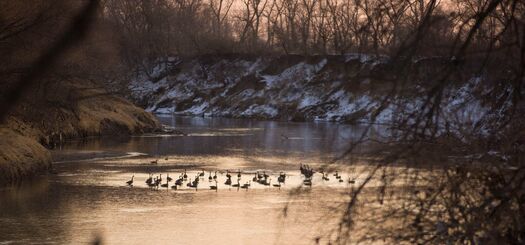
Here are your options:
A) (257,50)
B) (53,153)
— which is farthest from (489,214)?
(257,50)

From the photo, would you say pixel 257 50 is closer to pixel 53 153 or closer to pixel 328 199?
pixel 53 153

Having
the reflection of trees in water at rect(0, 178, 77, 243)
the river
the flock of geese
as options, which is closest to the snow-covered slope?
the river

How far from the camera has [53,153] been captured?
2845 centimetres

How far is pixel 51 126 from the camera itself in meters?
33.0

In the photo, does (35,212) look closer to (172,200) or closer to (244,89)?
(172,200)

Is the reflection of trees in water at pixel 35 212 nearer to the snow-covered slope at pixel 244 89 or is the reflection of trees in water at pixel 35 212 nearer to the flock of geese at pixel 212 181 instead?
the flock of geese at pixel 212 181

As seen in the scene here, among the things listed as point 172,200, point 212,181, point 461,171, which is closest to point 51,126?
point 212,181

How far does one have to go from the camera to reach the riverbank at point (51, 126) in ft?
72.7

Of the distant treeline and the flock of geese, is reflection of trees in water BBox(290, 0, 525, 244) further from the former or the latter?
the flock of geese

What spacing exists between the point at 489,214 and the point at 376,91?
2561 millimetres

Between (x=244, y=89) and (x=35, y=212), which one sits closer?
(x=35, y=212)

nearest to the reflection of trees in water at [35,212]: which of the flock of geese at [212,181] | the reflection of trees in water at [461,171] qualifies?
the flock of geese at [212,181]

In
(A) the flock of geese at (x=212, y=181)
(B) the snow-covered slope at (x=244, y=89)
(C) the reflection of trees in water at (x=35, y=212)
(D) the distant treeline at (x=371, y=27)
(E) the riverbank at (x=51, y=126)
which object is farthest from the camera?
(B) the snow-covered slope at (x=244, y=89)

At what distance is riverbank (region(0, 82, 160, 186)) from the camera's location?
2216cm
